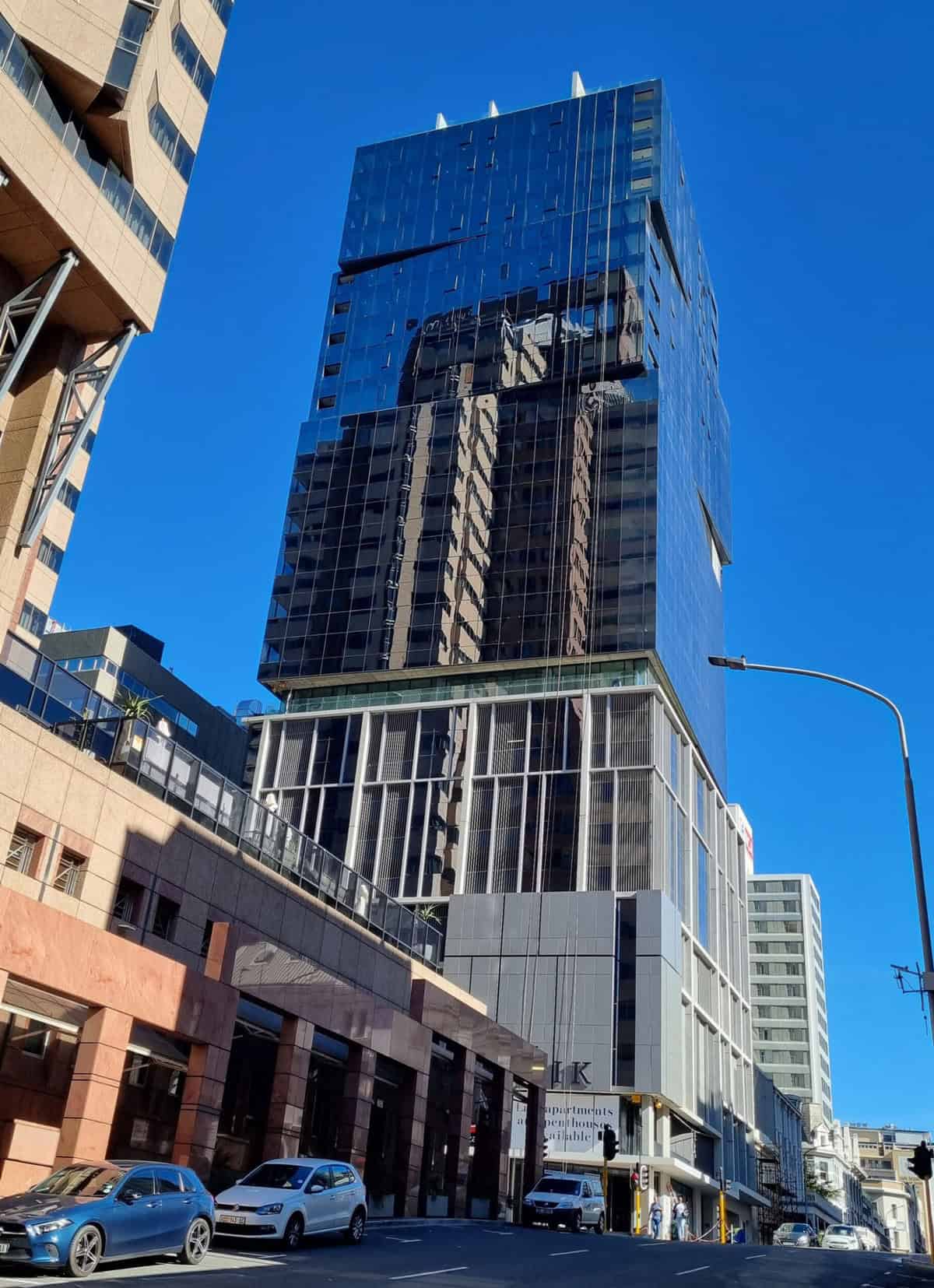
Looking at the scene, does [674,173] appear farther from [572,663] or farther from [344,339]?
[572,663]

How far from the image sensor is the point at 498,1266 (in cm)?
2191

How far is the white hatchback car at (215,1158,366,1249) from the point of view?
22172 mm

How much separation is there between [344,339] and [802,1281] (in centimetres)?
9519

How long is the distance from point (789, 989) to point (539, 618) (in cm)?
9387

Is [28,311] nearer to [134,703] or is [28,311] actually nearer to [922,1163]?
[922,1163]

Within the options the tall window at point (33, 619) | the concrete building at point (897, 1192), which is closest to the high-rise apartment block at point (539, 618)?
the tall window at point (33, 619)

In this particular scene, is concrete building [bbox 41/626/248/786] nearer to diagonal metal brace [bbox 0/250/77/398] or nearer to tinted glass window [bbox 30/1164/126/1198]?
diagonal metal brace [bbox 0/250/77/398]

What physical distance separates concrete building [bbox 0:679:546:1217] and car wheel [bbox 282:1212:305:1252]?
13.3 feet

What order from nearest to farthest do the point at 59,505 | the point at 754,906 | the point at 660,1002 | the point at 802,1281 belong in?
the point at 802,1281, the point at 59,505, the point at 660,1002, the point at 754,906

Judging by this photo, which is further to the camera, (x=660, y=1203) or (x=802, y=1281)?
(x=660, y=1203)

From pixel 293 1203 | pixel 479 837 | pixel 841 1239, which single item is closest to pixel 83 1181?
pixel 293 1203

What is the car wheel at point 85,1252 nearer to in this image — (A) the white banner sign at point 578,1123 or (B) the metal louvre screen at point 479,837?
(A) the white banner sign at point 578,1123

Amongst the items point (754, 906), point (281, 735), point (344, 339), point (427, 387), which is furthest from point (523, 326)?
point (754, 906)

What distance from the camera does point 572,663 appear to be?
8806 cm
